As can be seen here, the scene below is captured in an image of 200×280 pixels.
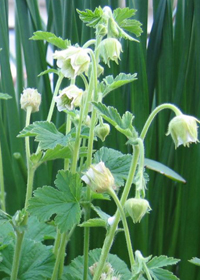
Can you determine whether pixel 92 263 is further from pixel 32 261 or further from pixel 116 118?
pixel 116 118

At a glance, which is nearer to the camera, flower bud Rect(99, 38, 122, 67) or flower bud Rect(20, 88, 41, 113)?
flower bud Rect(99, 38, 122, 67)

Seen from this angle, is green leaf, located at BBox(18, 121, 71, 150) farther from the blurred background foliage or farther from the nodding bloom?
the blurred background foliage

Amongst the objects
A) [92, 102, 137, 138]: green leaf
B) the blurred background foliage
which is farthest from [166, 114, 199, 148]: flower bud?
the blurred background foliage

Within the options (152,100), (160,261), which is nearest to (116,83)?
(160,261)

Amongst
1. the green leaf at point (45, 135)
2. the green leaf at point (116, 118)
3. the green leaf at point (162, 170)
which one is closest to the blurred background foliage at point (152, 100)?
the green leaf at point (162, 170)

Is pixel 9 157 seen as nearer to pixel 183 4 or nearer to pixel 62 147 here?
pixel 62 147

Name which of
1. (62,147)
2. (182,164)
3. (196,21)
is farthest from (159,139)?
(62,147)
